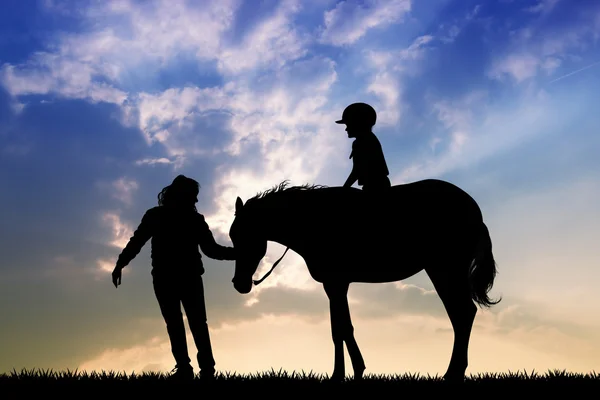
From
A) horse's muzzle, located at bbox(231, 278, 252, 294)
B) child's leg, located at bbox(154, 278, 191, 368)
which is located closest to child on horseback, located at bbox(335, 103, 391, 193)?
horse's muzzle, located at bbox(231, 278, 252, 294)

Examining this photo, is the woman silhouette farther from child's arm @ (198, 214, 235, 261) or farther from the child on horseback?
the child on horseback

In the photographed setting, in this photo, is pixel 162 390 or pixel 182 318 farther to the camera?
pixel 182 318

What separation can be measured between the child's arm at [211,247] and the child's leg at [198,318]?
1.84ft

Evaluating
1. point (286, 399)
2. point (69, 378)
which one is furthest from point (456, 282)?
point (69, 378)

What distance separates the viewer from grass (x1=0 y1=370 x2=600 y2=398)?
7.64m

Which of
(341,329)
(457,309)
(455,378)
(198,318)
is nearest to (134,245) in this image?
(198,318)

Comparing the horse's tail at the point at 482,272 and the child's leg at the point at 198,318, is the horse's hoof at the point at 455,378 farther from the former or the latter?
the child's leg at the point at 198,318

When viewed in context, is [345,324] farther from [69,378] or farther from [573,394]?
[69,378]

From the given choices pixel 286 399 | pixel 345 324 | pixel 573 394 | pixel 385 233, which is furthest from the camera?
pixel 385 233

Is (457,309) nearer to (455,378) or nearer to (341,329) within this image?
(455,378)

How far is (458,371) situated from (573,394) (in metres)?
1.49

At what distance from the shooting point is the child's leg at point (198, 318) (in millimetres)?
8827

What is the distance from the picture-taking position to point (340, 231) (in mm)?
9055

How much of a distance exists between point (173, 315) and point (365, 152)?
356 centimetres
